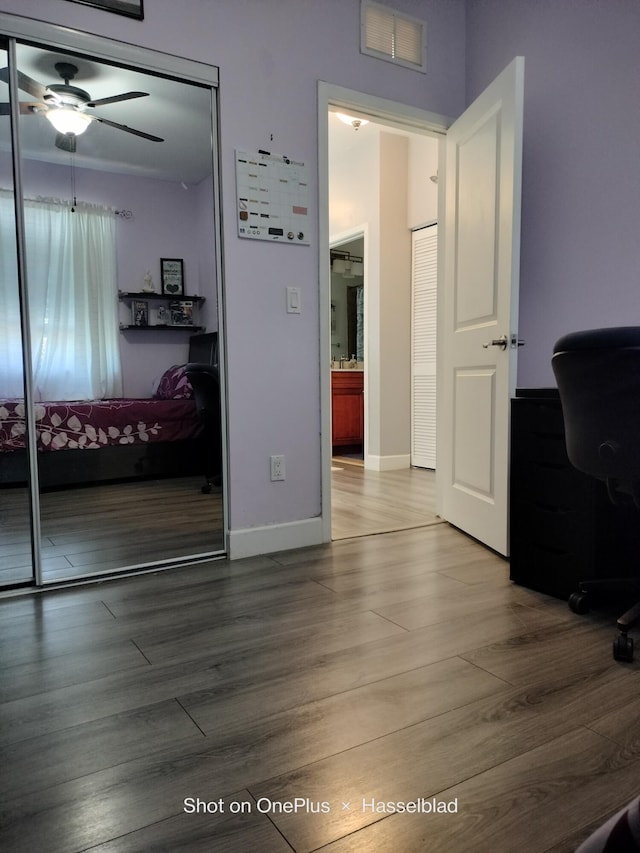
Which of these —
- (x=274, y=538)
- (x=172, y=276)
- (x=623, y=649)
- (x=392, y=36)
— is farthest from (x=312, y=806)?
(x=392, y=36)

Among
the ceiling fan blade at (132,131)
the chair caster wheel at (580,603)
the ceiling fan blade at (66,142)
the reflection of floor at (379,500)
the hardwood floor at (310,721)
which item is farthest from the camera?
the reflection of floor at (379,500)

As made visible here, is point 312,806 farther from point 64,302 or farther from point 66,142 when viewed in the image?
point 66,142

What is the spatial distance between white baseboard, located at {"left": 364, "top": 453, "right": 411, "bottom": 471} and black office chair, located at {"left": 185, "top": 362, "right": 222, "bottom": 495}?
253cm

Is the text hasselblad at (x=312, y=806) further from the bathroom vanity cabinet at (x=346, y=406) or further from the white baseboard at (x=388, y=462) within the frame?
the bathroom vanity cabinet at (x=346, y=406)

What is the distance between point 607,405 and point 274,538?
5.13 ft

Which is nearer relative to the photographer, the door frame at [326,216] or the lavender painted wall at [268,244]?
the lavender painted wall at [268,244]

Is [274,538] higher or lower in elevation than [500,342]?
lower

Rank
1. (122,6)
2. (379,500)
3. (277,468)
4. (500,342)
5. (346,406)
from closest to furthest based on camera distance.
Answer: (122,6) < (500,342) < (277,468) < (379,500) < (346,406)

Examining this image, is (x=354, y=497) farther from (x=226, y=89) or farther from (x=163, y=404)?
(x=226, y=89)

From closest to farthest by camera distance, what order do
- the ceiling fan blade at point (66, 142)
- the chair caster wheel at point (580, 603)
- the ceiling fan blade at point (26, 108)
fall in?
1. the chair caster wheel at point (580, 603)
2. the ceiling fan blade at point (26, 108)
3. the ceiling fan blade at point (66, 142)

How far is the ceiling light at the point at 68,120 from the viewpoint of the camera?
7.44 ft

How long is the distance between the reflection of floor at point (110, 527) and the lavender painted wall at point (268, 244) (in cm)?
34

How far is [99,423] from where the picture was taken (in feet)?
8.60

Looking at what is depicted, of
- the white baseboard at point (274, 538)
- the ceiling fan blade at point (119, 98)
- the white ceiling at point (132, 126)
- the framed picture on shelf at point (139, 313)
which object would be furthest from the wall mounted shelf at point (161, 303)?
the white baseboard at point (274, 538)
